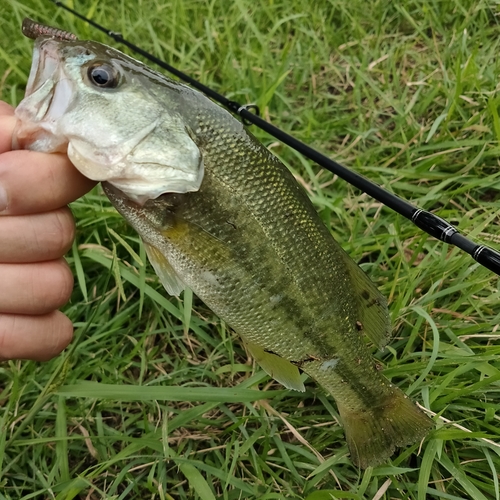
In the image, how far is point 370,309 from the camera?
1.96 m

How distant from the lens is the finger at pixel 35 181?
1416mm

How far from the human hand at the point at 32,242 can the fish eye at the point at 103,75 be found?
26cm

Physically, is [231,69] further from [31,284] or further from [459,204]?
[31,284]

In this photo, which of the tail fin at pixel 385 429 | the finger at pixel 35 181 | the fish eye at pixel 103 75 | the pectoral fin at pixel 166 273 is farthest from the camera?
the tail fin at pixel 385 429

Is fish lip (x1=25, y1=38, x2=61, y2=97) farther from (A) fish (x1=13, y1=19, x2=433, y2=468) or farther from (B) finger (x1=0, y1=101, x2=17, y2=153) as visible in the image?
(B) finger (x1=0, y1=101, x2=17, y2=153)

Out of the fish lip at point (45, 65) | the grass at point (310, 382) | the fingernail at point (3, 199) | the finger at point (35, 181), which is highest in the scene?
the fish lip at point (45, 65)

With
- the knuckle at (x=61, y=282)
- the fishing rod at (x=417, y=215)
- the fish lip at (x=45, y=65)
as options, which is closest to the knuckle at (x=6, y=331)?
the knuckle at (x=61, y=282)

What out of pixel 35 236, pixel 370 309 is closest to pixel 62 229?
pixel 35 236

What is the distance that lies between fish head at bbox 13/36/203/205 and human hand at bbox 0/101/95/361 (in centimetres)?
7

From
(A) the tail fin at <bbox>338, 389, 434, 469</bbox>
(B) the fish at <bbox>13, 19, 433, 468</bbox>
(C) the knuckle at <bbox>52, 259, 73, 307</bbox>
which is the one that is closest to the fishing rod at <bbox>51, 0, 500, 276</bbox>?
(B) the fish at <bbox>13, 19, 433, 468</bbox>

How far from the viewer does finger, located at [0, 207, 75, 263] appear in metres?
1.48

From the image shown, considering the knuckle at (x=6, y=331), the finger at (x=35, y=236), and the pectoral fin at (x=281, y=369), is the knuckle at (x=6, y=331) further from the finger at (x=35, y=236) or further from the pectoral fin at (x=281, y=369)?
the pectoral fin at (x=281, y=369)

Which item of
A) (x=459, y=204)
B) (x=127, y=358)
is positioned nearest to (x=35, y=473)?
(x=127, y=358)

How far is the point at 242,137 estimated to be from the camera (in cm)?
165
